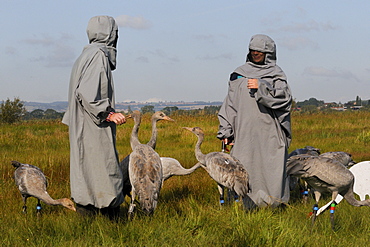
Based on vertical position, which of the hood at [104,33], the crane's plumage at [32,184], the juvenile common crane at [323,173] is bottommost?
the crane's plumage at [32,184]

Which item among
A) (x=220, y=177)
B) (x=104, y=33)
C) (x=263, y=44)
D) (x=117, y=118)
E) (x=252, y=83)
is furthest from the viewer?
(x=220, y=177)

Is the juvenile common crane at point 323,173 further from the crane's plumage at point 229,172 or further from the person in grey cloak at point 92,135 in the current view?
the person in grey cloak at point 92,135

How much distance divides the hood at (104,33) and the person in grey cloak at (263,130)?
7.52 ft

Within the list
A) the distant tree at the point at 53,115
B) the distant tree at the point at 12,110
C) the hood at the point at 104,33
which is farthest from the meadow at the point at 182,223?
the distant tree at the point at 12,110

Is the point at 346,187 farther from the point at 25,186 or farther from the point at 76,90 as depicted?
the point at 25,186

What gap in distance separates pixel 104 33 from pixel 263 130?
2.92 meters

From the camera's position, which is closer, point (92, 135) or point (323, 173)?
point (92, 135)

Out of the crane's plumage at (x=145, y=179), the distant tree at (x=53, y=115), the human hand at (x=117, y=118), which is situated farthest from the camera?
the distant tree at (x=53, y=115)

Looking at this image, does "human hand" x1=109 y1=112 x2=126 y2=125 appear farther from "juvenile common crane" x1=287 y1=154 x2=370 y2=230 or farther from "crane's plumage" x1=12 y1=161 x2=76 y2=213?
"juvenile common crane" x1=287 y1=154 x2=370 y2=230

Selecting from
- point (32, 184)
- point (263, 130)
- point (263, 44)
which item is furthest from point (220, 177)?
point (32, 184)

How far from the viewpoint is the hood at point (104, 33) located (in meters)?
5.58

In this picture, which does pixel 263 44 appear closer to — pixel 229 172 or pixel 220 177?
pixel 229 172

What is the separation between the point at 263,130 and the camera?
716cm

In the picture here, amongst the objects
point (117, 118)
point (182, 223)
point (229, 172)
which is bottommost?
point (182, 223)
